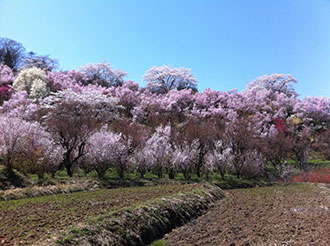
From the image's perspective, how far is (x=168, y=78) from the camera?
59.6 metres

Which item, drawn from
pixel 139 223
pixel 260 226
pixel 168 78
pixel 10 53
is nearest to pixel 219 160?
pixel 260 226

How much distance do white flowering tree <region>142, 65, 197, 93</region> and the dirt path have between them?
47.5 m

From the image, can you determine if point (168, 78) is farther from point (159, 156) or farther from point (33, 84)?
point (159, 156)

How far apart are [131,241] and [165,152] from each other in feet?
47.3

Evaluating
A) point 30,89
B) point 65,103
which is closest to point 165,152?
point 65,103

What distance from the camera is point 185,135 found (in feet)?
80.0

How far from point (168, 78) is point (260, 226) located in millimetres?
52344

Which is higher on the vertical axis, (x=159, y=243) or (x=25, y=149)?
(x=25, y=149)

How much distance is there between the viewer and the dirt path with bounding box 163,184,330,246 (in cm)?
727

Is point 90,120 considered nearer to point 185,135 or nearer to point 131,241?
point 185,135

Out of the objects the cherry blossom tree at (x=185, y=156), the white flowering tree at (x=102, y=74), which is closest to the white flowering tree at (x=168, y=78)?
the white flowering tree at (x=102, y=74)

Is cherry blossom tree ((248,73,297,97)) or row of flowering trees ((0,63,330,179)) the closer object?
row of flowering trees ((0,63,330,179))

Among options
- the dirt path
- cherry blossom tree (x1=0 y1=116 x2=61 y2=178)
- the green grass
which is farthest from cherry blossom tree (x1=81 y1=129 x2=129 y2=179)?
the green grass

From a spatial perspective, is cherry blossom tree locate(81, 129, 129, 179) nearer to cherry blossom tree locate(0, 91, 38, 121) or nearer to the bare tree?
cherry blossom tree locate(0, 91, 38, 121)
